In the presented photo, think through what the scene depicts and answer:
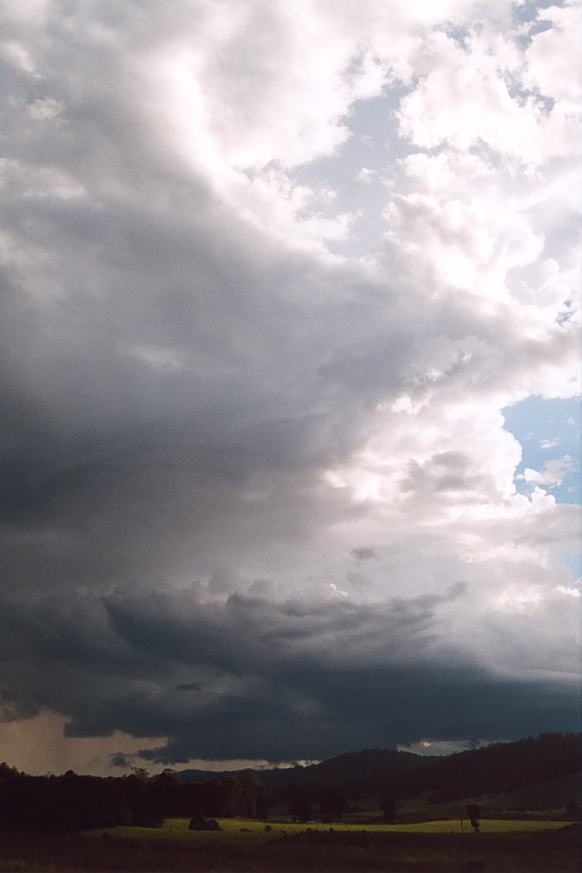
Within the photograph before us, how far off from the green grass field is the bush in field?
0.81m

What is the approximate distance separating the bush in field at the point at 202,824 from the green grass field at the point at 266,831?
81cm

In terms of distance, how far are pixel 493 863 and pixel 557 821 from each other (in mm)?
50882

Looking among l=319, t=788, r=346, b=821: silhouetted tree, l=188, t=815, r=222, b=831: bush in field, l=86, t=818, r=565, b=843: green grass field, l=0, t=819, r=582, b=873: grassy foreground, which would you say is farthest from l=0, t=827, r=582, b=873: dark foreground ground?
l=319, t=788, r=346, b=821: silhouetted tree

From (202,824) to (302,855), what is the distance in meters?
23.5

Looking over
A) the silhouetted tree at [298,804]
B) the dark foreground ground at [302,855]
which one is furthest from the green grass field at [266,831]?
the dark foreground ground at [302,855]

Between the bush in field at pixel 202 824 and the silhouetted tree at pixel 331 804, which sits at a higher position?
the bush in field at pixel 202 824

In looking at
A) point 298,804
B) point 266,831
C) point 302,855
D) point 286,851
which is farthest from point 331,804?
point 302,855

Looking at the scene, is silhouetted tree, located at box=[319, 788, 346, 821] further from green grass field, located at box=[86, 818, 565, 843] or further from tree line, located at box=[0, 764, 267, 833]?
tree line, located at box=[0, 764, 267, 833]

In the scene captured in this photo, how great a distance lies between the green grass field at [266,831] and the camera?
93.6 meters

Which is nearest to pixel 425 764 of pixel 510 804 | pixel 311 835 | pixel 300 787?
pixel 510 804

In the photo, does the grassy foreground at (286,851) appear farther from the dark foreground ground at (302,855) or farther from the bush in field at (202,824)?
the bush in field at (202,824)

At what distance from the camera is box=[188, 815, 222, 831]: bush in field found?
102m

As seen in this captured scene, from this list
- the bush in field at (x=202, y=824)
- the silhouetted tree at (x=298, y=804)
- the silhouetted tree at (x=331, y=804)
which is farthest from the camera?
the silhouetted tree at (x=331, y=804)

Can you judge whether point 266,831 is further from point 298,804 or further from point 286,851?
point 298,804
